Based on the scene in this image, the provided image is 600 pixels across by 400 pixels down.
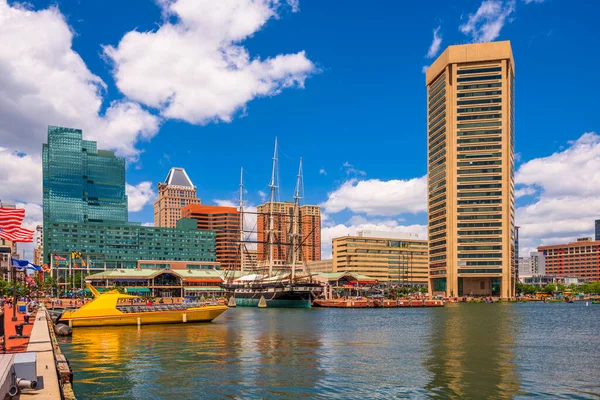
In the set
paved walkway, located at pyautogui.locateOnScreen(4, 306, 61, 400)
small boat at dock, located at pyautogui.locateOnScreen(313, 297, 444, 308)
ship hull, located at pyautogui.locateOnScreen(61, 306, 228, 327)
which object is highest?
paved walkway, located at pyautogui.locateOnScreen(4, 306, 61, 400)

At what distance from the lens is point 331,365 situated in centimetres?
4212

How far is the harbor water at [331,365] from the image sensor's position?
32.8 meters

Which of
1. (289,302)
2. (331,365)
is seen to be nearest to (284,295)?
(289,302)

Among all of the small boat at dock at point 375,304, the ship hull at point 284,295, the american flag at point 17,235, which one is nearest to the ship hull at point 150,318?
the american flag at point 17,235

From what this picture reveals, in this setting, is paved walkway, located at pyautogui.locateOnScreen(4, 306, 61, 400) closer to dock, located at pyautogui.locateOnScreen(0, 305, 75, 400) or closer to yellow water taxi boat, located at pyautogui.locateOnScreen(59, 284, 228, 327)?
dock, located at pyautogui.locateOnScreen(0, 305, 75, 400)

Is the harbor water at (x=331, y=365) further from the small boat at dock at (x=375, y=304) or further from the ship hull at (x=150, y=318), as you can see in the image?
the small boat at dock at (x=375, y=304)

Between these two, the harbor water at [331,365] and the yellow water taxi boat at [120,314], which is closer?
the harbor water at [331,365]

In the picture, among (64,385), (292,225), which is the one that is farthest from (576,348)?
(292,225)

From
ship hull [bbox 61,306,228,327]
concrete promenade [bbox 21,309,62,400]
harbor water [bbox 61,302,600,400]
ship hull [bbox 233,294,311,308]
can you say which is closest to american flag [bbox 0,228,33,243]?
concrete promenade [bbox 21,309,62,400]

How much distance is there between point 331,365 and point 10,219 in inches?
994

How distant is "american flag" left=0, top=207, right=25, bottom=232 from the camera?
40.2 m

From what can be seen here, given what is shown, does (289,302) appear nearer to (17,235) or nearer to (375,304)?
(375,304)

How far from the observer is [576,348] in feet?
180

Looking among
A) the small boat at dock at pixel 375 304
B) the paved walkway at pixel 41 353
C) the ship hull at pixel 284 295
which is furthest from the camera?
the ship hull at pixel 284 295
